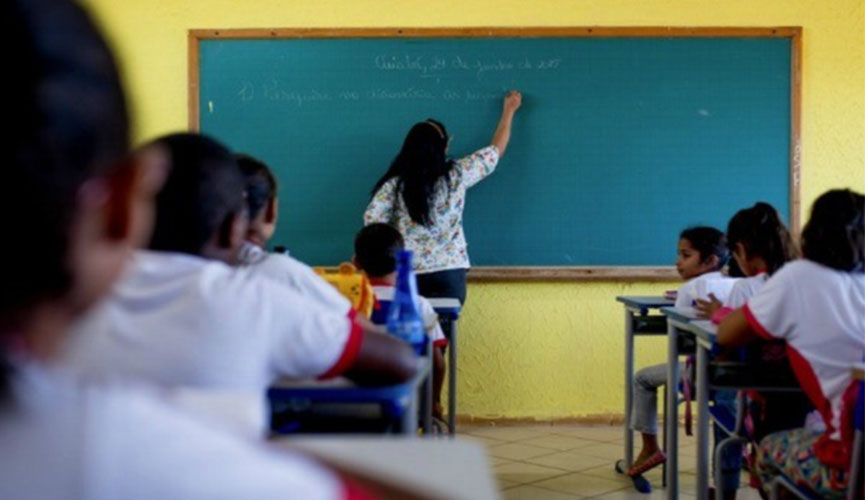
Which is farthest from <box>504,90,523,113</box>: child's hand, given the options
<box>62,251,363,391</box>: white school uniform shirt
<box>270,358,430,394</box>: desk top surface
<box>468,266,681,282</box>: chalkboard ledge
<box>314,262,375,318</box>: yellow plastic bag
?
<box>62,251,363,391</box>: white school uniform shirt

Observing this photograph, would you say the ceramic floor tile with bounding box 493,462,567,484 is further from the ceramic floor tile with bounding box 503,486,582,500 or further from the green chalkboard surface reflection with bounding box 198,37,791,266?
the green chalkboard surface reflection with bounding box 198,37,791,266

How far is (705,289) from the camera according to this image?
3.52 meters

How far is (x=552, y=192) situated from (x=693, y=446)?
1347 millimetres

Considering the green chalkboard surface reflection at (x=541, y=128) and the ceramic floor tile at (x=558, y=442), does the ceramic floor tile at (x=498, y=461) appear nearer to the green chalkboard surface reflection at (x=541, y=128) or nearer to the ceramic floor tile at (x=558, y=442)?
the ceramic floor tile at (x=558, y=442)

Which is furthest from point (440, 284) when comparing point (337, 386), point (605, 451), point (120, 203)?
point (120, 203)

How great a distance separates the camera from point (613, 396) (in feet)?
16.2

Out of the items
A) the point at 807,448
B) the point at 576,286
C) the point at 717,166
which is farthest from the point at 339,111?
the point at 807,448

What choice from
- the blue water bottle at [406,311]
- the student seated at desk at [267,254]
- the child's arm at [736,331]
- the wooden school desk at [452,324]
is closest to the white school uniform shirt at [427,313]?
the wooden school desk at [452,324]

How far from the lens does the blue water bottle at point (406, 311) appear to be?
7.17 ft

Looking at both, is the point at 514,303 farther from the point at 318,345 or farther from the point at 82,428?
the point at 82,428

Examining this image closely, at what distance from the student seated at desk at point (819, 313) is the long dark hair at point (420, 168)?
214cm

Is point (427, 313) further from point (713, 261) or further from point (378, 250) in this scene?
point (713, 261)

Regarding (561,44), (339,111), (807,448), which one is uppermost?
(561,44)

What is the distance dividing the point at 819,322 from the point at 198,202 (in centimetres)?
154
